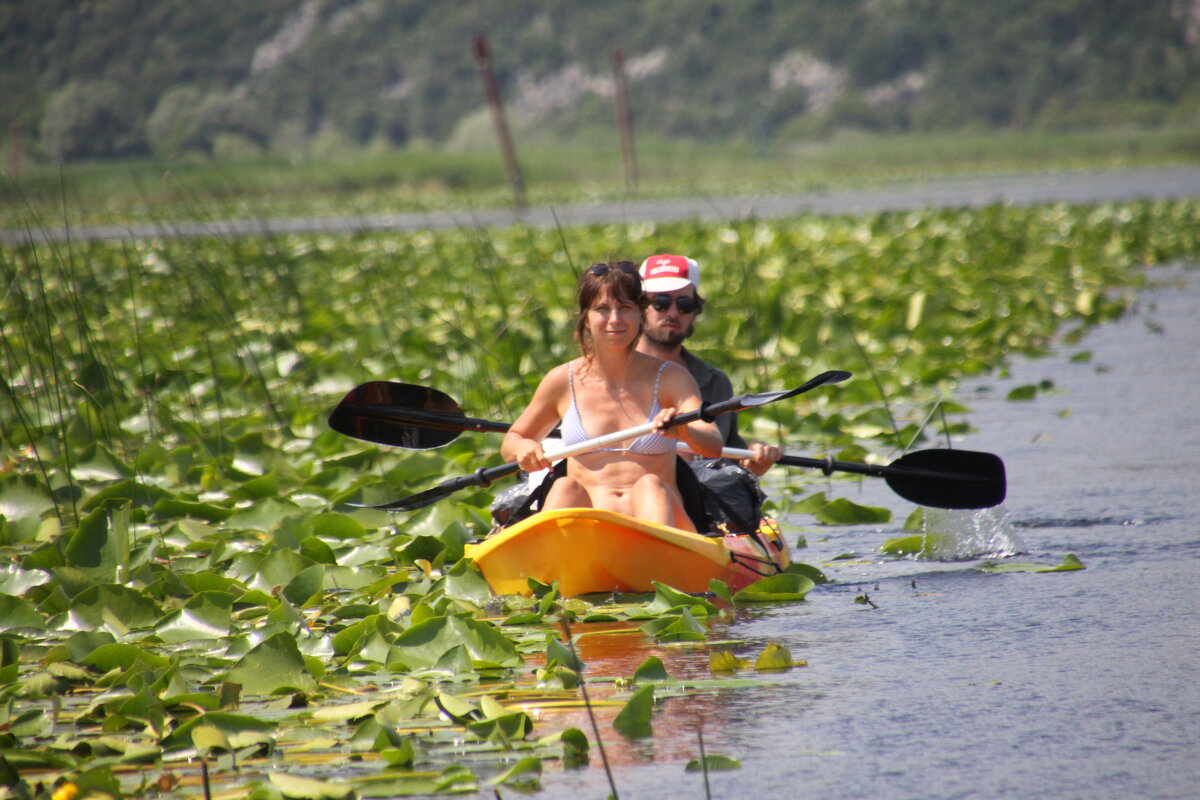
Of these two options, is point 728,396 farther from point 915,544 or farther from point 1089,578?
point 1089,578

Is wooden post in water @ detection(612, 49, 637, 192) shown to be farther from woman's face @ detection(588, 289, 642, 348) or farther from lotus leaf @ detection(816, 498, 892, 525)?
woman's face @ detection(588, 289, 642, 348)

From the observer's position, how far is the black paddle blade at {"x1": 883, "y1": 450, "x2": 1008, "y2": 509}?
5078mm

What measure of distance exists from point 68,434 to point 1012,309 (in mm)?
6504

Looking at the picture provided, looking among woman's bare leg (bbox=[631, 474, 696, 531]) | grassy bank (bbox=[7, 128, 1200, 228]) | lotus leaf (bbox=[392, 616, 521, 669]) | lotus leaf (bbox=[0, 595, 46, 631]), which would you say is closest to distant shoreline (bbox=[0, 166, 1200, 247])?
grassy bank (bbox=[7, 128, 1200, 228])

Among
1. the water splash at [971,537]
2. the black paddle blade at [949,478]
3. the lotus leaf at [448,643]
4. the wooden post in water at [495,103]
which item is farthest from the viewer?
the wooden post in water at [495,103]

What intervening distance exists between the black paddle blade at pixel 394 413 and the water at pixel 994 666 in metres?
1.39

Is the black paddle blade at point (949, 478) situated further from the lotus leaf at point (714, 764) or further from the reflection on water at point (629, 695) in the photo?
the lotus leaf at point (714, 764)

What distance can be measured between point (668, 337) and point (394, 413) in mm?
1072

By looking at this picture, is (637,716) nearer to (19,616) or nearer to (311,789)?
(311,789)

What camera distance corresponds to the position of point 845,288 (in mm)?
11359

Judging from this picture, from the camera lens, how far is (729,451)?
15.8 feet

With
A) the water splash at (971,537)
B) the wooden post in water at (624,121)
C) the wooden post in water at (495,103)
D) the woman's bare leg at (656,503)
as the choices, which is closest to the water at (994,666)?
the water splash at (971,537)

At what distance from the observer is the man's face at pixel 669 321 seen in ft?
16.8

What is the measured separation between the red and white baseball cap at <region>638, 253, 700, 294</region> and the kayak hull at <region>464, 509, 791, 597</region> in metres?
0.94
